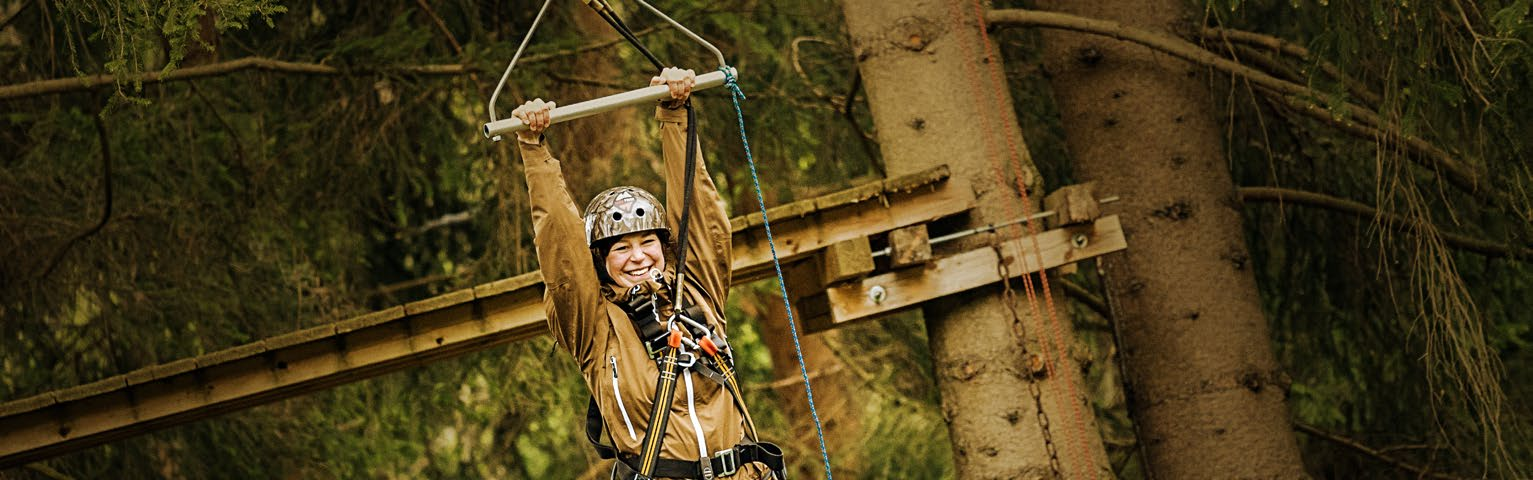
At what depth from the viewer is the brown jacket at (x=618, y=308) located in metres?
4.54

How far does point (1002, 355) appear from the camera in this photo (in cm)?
596

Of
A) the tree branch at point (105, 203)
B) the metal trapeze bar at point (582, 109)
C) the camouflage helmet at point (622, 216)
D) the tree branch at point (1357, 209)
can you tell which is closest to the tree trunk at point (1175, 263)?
Result: the tree branch at point (1357, 209)

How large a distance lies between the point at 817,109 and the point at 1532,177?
3781mm

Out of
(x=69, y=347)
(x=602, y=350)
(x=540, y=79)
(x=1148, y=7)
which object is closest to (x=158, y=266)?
(x=69, y=347)

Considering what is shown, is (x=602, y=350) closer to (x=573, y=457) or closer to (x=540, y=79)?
(x=540, y=79)

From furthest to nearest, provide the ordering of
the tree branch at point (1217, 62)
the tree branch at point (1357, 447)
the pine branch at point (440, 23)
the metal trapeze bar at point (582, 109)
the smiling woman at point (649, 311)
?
the pine branch at point (440, 23) < the tree branch at point (1357, 447) < the tree branch at point (1217, 62) < the smiling woman at point (649, 311) < the metal trapeze bar at point (582, 109)

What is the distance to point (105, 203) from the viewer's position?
24.5ft

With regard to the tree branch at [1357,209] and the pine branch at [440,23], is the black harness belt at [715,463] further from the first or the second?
the pine branch at [440,23]

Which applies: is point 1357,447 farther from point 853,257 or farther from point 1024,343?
point 853,257

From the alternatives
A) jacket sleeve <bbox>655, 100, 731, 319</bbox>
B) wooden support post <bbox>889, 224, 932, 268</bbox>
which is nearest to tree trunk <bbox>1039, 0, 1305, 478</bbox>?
wooden support post <bbox>889, 224, 932, 268</bbox>

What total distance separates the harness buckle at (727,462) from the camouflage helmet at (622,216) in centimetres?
70

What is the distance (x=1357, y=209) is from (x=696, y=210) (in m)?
3.54

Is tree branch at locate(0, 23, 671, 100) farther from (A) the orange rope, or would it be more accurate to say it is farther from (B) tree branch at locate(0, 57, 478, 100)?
(A) the orange rope

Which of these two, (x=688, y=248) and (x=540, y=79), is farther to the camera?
(x=540, y=79)
